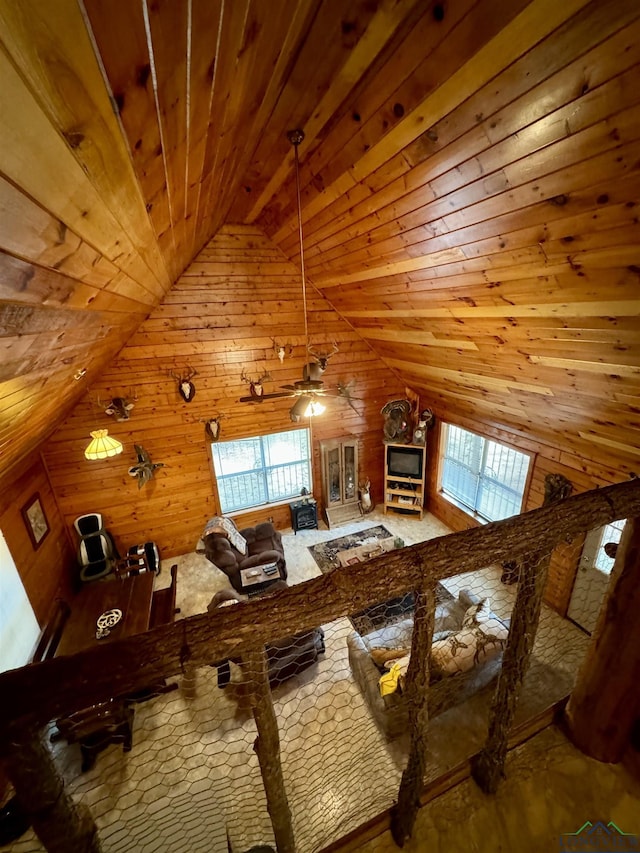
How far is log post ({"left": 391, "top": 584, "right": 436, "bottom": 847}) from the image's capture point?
1.08 meters

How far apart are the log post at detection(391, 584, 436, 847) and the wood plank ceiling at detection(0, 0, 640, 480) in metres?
1.41

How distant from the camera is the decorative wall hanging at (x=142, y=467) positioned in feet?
15.4

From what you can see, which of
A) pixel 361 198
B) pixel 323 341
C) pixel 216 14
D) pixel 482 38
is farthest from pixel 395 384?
pixel 216 14

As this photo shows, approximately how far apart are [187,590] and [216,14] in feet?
17.6

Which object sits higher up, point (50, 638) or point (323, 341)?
point (323, 341)

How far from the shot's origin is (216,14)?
735mm

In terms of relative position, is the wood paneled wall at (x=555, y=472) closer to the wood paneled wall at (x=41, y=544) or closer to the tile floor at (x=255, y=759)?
the tile floor at (x=255, y=759)

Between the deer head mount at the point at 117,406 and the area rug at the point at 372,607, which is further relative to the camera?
the deer head mount at the point at 117,406

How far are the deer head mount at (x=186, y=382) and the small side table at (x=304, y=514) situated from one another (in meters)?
2.47

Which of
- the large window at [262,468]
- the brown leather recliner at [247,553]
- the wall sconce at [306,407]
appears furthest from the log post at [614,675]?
the large window at [262,468]

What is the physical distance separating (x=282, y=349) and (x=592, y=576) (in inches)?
182

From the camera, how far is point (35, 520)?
3881 mm

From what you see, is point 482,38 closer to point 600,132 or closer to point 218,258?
point 600,132

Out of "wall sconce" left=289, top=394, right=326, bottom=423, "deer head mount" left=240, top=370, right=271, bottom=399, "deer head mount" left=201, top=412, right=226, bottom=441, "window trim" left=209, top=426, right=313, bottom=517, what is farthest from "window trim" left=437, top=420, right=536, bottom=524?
"deer head mount" left=201, top=412, right=226, bottom=441
